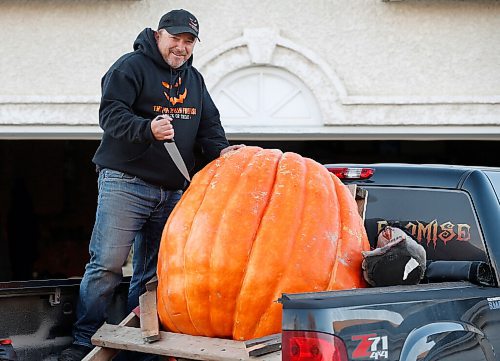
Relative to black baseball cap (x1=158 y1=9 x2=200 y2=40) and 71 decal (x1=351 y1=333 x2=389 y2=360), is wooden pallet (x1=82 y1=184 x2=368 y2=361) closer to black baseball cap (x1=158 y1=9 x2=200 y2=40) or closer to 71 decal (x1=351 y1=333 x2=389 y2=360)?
71 decal (x1=351 y1=333 x2=389 y2=360)

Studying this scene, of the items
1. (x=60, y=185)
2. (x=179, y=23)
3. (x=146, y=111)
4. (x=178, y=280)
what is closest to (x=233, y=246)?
(x=178, y=280)

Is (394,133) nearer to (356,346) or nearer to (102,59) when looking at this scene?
(102,59)

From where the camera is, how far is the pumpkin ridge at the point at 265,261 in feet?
11.0

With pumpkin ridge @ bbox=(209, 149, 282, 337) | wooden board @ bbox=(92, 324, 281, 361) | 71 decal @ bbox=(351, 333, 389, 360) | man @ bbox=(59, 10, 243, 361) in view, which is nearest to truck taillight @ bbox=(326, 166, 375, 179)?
man @ bbox=(59, 10, 243, 361)

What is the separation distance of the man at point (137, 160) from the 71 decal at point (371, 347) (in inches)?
57.6

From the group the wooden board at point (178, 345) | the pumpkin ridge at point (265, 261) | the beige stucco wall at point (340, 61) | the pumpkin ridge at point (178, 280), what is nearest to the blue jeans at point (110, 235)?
the wooden board at point (178, 345)

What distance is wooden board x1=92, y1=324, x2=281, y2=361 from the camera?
10.3 feet

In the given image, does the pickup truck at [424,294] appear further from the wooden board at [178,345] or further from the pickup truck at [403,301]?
the wooden board at [178,345]

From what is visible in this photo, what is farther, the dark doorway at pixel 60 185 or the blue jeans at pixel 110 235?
the dark doorway at pixel 60 185

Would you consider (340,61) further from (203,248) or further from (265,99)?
(203,248)

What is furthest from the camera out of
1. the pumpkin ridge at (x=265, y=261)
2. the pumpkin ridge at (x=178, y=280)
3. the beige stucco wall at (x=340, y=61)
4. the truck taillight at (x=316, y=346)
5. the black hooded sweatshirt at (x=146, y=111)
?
the beige stucco wall at (x=340, y=61)

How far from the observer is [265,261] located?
3355mm

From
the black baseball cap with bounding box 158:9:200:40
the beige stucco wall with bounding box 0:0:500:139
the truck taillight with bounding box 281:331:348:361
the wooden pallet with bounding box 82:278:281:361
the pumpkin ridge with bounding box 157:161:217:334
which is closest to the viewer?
the truck taillight with bounding box 281:331:348:361

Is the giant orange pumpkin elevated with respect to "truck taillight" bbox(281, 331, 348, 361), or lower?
elevated
